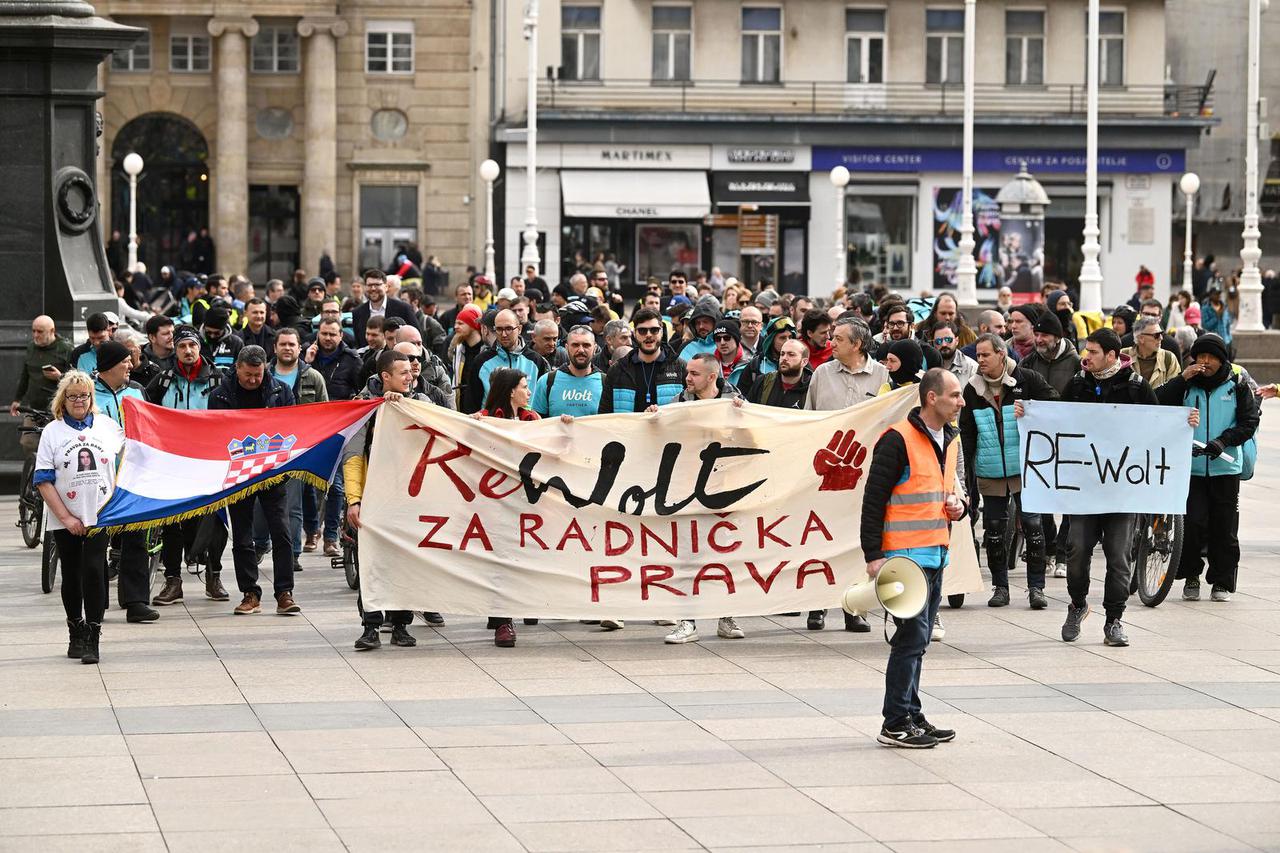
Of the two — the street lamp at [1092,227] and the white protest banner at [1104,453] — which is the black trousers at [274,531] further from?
the street lamp at [1092,227]

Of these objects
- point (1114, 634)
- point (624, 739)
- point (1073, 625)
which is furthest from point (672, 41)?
point (624, 739)

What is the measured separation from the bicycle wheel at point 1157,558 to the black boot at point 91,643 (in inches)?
253

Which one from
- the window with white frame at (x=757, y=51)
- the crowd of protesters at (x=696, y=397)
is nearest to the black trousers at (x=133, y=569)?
the crowd of protesters at (x=696, y=397)

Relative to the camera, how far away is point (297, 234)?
53312 millimetres

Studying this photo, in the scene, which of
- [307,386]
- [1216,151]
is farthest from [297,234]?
[307,386]

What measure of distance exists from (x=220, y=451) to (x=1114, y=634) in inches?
210

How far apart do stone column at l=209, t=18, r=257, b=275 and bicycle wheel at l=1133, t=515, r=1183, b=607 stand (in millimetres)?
40727

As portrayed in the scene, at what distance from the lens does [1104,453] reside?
12.7 m

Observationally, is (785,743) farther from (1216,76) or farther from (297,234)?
(1216,76)

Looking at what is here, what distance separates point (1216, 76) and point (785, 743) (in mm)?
53491

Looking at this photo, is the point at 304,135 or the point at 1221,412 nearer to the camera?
the point at 1221,412

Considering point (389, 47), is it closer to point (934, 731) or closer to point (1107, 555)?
point (1107, 555)

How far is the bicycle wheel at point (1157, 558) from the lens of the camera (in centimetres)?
1347

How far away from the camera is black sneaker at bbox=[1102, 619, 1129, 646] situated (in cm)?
1197
